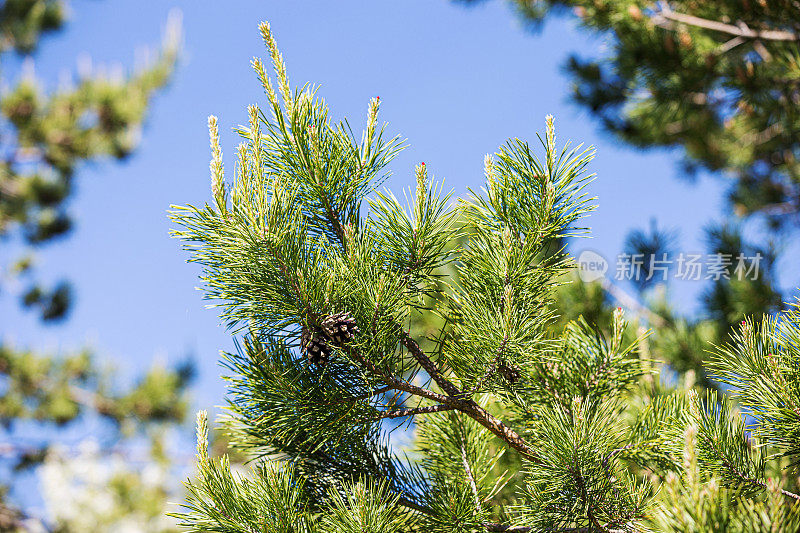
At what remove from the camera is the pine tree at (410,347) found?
2.85 feet

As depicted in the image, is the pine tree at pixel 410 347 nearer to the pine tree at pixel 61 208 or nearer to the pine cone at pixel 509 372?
the pine cone at pixel 509 372

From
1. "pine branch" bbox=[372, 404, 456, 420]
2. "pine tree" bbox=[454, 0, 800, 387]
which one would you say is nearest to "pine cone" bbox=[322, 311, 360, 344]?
"pine branch" bbox=[372, 404, 456, 420]

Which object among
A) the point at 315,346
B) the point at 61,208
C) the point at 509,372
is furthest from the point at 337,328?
the point at 61,208

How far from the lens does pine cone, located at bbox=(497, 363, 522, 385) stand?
93 cm

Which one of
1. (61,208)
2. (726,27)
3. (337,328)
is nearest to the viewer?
(337,328)

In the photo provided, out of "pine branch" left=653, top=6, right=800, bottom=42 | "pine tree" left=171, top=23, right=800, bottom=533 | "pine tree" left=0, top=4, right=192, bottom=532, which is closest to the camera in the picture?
"pine tree" left=171, top=23, right=800, bottom=533

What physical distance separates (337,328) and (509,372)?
0.93 ft

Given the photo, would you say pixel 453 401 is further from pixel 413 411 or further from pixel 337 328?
pixel 337 328

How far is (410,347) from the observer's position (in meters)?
0.94

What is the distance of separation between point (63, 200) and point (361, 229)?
265 inches

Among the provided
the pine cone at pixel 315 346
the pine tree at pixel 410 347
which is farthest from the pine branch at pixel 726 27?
the pine cone at pixel 315 346

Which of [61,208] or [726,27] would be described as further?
[61,208]

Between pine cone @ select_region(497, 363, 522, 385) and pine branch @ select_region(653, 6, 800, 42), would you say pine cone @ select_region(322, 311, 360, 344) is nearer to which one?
pine cone @ select_region(497, 363, 522, 385)

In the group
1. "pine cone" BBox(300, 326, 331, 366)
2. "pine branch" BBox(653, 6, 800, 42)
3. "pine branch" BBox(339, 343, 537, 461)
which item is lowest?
"pine branch" BBox(339, 343, 537, 461)
